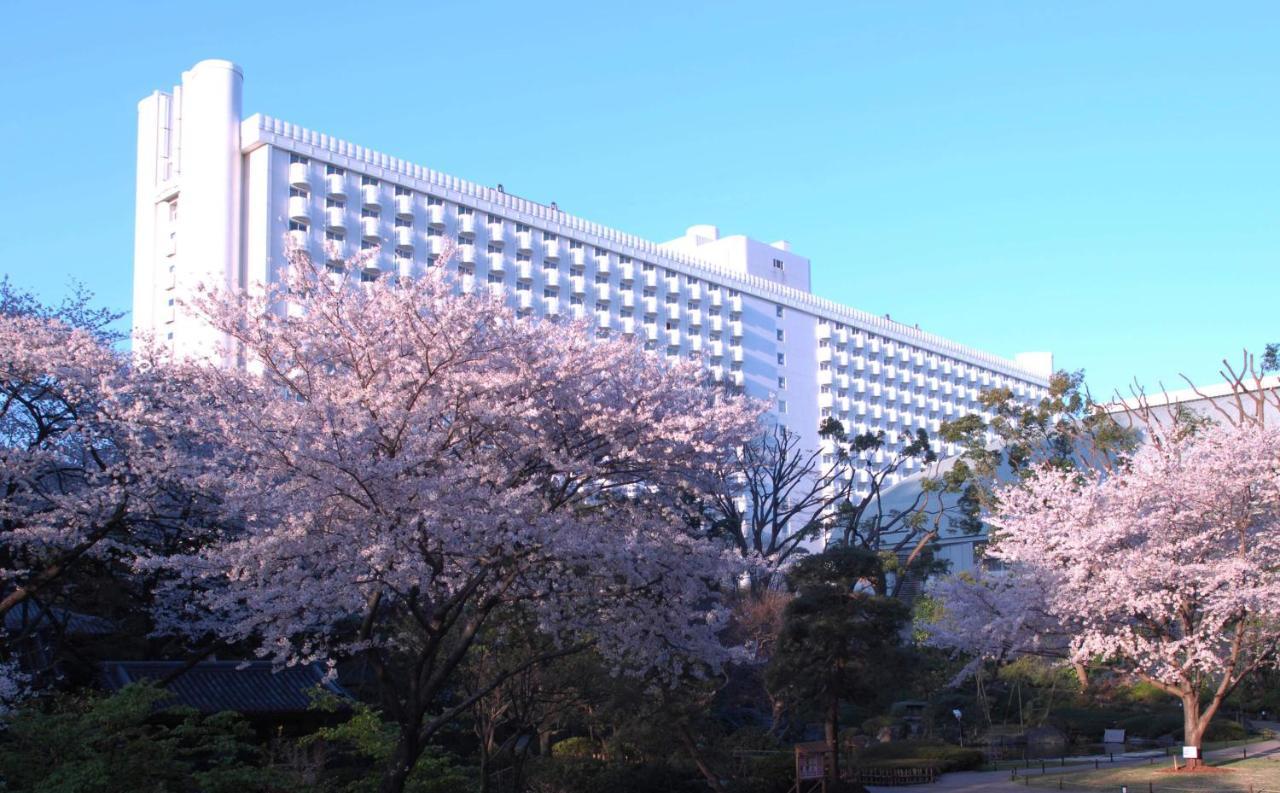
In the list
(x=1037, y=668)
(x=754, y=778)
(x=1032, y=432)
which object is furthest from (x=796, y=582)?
(x=1032, y=432)

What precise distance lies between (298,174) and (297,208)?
1.89m

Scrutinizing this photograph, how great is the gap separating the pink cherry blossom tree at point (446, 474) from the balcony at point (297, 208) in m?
49.6

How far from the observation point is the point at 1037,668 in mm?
39156

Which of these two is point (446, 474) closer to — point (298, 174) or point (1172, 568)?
point (1172, 568)

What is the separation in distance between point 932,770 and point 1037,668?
1156 cm

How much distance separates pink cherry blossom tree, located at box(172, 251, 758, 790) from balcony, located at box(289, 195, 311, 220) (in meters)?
49.6

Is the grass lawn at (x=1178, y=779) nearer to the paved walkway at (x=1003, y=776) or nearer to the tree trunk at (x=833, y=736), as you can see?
the paved walkway at (x=1003, y=776)

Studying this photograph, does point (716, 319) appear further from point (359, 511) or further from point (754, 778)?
point (359, 511)

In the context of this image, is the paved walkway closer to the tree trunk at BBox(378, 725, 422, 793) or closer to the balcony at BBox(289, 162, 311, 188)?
the tree trunk at BBox(378, 725, 422, 793)

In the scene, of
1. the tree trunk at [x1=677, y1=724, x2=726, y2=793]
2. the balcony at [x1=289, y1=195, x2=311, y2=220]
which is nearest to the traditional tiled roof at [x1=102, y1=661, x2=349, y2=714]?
the tree trunk at [x1=677, y1=724, x2=726, y2=793]

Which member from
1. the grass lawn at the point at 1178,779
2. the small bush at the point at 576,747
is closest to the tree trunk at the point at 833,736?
the small bush at the point at 576,747

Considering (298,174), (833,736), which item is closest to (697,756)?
(833,736)

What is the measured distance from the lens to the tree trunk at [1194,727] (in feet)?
86.6

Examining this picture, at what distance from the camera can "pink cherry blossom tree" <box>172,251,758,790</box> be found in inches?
564
